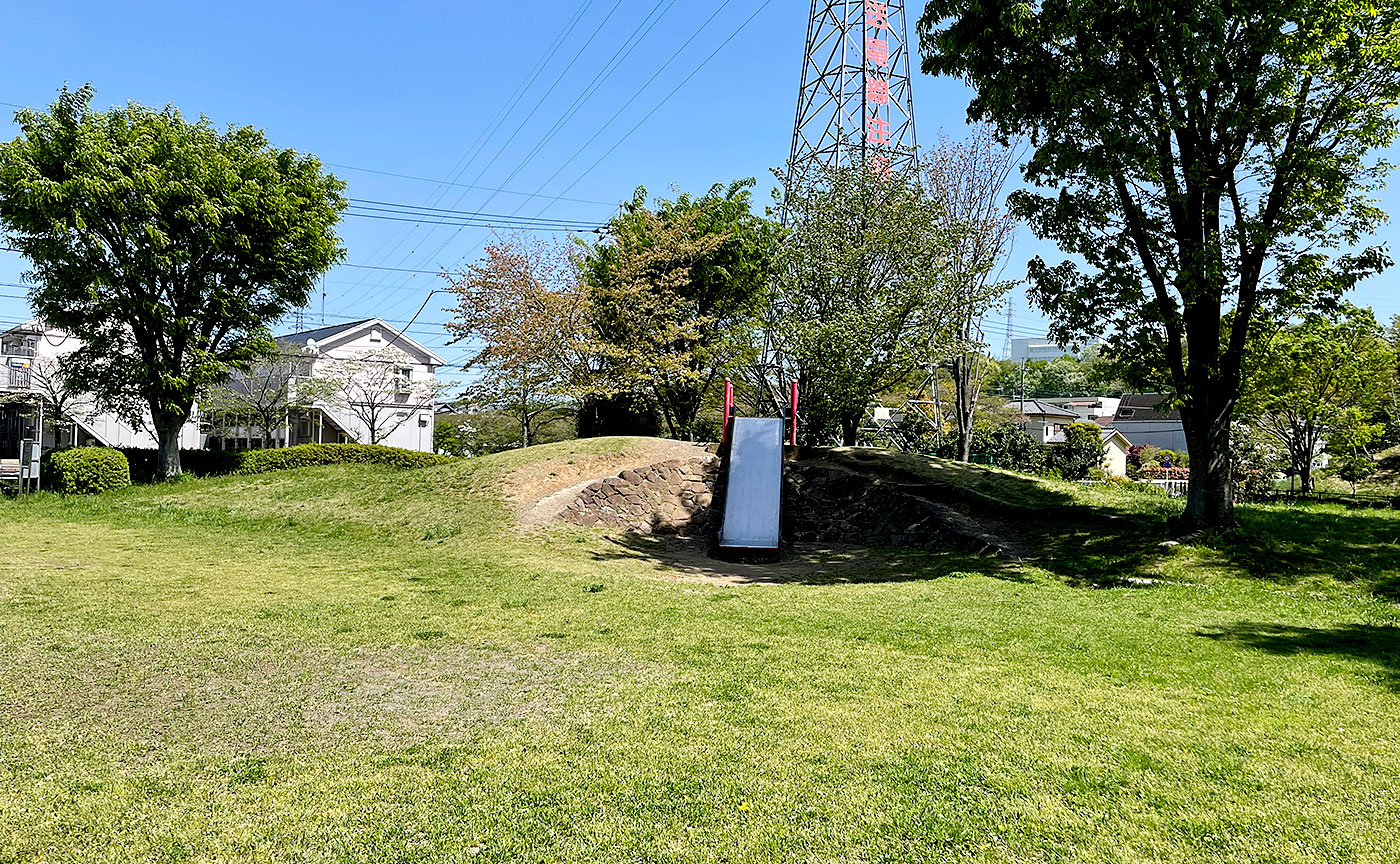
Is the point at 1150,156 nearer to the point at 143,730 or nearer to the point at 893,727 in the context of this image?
the point at 893,727

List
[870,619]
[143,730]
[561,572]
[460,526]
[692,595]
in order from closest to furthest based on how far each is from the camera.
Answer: [143,730] → [870,619] → [692,595] → [561,572] → [460,526]

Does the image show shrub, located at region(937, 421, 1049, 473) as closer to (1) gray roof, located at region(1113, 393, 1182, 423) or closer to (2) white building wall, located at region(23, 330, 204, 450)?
(2) white building wall, located at region(23, 330, 204, 450)

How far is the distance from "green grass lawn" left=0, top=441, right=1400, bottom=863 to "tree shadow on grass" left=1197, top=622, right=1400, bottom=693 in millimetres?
41

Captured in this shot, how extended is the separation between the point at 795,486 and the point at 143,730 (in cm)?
1220

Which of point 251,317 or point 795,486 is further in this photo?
point 251,317

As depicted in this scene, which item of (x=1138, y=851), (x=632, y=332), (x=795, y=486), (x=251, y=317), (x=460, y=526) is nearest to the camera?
(x=1138, y=851)

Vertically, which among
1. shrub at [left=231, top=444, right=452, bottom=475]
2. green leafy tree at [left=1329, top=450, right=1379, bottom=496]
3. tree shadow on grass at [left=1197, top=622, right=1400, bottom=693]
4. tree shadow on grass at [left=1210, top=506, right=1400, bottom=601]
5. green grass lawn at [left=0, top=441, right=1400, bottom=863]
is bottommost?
green grass lawn at [left=0, top=441, right=1400, bottom=863]

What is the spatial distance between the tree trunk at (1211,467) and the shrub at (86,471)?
19.6 metres

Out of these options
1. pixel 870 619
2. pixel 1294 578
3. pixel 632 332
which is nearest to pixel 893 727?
pixel 870 619

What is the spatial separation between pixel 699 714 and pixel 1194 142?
960 centimetres

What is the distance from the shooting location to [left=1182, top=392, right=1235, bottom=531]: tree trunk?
34.3 ft

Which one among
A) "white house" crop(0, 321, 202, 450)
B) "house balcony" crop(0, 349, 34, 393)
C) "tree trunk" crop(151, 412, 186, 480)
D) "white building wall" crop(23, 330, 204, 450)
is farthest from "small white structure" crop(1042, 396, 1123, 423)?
"house balcony" crop(0, 349, 34, 393)

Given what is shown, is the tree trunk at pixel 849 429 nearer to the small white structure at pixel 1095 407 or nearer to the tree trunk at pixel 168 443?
the tree trunk at pixel 168 443

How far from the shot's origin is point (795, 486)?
611 inches
